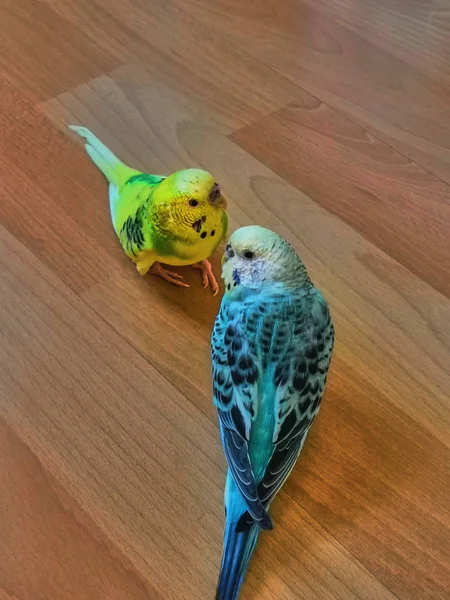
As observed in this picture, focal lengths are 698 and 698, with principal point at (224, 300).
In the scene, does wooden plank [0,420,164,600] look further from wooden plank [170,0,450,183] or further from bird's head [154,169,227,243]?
wooden plank [170,0,450,183]

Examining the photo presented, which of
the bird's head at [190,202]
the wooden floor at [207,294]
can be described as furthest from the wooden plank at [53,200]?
the bird's head at [190,202]

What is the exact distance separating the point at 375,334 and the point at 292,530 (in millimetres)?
217

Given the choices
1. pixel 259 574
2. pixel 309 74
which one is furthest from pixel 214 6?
pixel 259 574

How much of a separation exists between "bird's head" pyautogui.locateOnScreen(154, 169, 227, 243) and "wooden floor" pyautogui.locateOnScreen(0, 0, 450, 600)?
0.10m

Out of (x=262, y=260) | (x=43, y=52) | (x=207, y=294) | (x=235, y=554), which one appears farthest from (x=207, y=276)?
(x=43, y=52)

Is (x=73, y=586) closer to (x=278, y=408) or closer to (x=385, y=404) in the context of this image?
(x=278, y=408)

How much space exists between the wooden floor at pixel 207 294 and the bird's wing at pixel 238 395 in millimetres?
71

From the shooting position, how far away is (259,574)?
0.56 meters

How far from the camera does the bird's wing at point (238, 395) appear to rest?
1.73 feet

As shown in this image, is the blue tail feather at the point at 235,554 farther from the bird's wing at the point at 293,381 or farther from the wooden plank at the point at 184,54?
the wooden plank at the point at 184,54

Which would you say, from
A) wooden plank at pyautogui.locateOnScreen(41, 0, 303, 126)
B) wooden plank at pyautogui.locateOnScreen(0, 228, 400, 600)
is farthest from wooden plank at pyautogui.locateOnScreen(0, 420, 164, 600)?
wooden plank at pyautogui.locateOnScreen(41, 0, 303, 126)

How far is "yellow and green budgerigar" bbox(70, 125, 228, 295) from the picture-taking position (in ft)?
2.08

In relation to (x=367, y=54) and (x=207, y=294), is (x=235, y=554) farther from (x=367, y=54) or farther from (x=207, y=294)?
(x=367, y=54)

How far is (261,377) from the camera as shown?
0.54 meters
